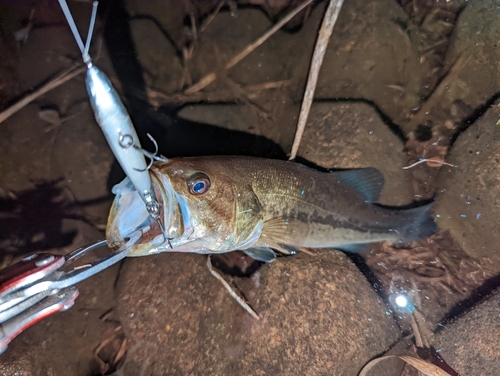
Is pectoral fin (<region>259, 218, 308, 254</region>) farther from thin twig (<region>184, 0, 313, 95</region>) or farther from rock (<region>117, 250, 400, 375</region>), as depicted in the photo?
thin twig (<region>184, 0, 313, 95</region>)

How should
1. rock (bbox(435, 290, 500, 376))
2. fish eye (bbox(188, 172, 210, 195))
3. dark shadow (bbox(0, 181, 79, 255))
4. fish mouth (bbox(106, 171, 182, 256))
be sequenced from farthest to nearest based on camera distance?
dark shadow (bbox(0, 181, 79, 255)) < rock (bbox(435, 290, 500, 376)) < fish eye (bbox(188, 172, 210, 195)) < fish mouth (bbox(106, 171, 182, 256))

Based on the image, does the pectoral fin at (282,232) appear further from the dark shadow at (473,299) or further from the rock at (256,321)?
the dark shadow at (473,299)

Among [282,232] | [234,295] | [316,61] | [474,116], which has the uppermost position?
[316,61]

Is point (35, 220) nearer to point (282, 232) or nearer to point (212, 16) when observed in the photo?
point (282, 232)

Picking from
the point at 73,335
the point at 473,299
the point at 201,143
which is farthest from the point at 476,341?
the point at 73,335

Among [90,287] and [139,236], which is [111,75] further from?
[90,287]

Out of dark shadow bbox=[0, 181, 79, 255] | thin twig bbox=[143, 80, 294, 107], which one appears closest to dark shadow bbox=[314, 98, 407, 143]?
thin twig bbox=[143, 80, 294, 107]
